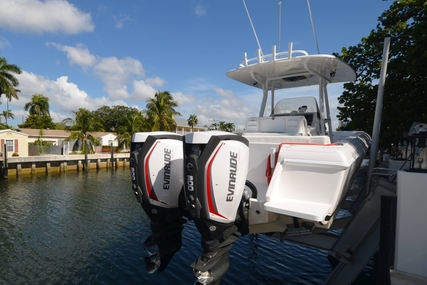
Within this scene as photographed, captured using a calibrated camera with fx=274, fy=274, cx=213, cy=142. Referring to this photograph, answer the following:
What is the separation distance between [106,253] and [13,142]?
24.6 metres

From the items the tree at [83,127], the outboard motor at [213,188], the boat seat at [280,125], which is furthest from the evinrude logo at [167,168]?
the tree at [83,127]

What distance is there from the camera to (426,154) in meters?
3.33

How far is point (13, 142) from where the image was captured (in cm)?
2558

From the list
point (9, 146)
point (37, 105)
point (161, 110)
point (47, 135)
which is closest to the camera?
point (9, 146)

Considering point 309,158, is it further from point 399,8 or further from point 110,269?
point 399,8

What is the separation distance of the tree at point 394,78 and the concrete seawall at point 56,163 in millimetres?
22188

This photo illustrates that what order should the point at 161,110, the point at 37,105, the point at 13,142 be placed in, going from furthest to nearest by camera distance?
the point at 37,105, the point at 161,110, the point at 13,142

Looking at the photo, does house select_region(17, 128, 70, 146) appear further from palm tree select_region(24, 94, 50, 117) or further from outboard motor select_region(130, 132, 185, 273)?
outboard motor select_region(130, 132, 185, 273)

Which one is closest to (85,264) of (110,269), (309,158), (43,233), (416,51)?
(110,269)

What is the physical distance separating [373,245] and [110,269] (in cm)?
535

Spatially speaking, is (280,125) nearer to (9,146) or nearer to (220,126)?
(9,146)

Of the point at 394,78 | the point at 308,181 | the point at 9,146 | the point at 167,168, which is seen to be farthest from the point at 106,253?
the point at 9,146

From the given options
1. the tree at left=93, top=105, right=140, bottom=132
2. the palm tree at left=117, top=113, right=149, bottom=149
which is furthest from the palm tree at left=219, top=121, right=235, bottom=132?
the palm tree at left=117, top=113, right=149, bottom=149

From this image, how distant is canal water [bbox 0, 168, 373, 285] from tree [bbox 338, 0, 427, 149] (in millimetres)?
5959
